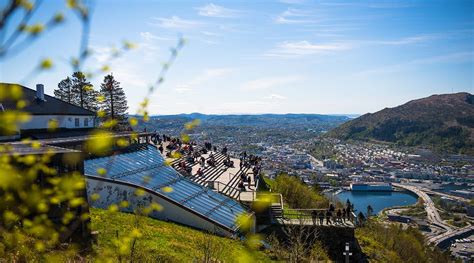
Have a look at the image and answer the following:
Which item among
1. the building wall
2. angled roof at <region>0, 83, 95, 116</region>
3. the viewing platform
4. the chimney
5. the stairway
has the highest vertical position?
the chimney

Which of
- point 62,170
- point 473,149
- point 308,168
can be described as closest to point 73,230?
point 62,170

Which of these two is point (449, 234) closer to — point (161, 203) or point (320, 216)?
point (320, 216)

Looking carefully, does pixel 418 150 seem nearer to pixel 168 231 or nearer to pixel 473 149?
pixel 473 149

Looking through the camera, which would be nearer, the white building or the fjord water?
the white building

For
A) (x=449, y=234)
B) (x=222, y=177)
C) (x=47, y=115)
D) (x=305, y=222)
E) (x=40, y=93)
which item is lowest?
(x=449, y=234)

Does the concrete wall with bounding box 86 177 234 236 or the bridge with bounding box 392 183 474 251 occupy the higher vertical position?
the concrete wall with bounding box 86 177 234 236

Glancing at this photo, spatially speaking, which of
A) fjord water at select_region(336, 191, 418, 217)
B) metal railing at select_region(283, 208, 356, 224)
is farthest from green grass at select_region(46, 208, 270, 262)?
fjord water at select_region(336, 191, 418, 217)

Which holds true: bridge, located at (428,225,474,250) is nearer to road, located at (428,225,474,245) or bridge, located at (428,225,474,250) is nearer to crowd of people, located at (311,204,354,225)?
road, located at (428,225,474,245)

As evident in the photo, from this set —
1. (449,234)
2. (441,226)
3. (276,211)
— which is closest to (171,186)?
(276,211)

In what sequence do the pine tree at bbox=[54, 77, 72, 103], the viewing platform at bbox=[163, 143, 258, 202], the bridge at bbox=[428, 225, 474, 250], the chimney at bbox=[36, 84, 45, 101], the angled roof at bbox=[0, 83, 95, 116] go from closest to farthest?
the angled roof at bbox=[0, 83, 95, 116] → the viewing platform at bbox=[163, 143, 258, 202] → the chimney at bbox=[36, 84, 45, 101] → the pine tree at bbox=[54, 77, 72, 103] → the bridge at bbox=[428, 225, 474, 250]
